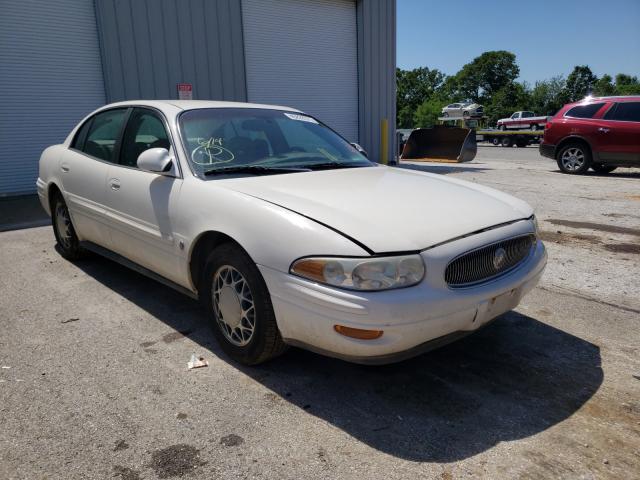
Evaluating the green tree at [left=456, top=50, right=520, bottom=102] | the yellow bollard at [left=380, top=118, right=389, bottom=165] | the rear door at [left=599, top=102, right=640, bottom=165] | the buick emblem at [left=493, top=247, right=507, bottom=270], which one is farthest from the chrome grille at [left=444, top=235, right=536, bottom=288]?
the green tree at [left=456, top=50, right=520, bottom=102]

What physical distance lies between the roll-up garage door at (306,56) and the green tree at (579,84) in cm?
6448

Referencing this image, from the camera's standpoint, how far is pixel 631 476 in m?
1.99

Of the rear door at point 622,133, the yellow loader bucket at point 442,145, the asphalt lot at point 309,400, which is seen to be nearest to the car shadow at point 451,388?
the asphalt lot at point 309,400

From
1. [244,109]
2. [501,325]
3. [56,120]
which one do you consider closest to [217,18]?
[56,120]

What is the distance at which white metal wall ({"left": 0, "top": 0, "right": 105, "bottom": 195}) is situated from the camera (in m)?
9.80

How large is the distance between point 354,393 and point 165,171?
1825mm

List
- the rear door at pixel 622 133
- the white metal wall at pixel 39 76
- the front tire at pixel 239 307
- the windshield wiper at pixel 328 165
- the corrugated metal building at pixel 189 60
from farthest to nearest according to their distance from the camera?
the rear door at pixel 622 133
the corrugated metal building at pixel 189 60
the white metal wall at pixel 39 76
the windshield wiper at pixel 328 165
the front tire at pixel 239 307

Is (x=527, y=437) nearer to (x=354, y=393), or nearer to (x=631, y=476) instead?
(x=631, y=476)

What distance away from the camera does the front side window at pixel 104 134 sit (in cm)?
404

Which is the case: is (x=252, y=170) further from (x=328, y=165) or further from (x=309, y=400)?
(x=309, y=400)

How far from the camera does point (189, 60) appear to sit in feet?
38.4

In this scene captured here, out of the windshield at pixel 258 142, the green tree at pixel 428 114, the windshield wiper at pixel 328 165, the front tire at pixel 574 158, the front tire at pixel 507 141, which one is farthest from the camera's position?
the green tree at pixel 428 114

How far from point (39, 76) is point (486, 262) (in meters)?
10.5

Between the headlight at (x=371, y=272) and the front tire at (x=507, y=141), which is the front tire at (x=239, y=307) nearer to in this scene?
the headlight at (x=371, y=272)
